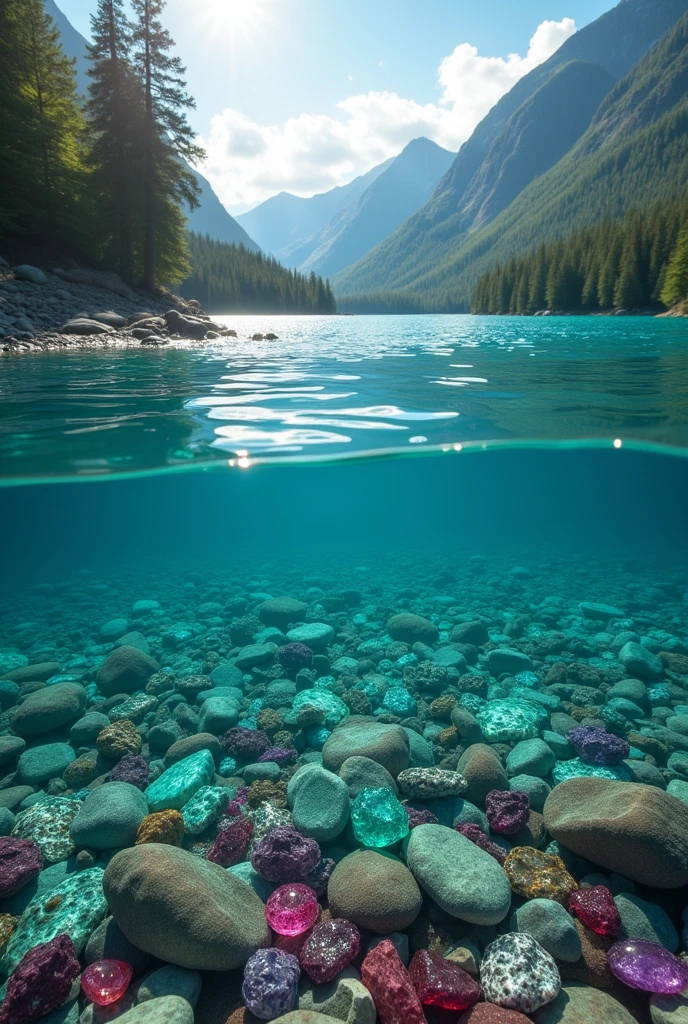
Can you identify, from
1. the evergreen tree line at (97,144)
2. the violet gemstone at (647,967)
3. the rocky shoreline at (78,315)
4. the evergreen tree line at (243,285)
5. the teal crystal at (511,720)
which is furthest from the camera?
the evergreen tree line at (243,285)

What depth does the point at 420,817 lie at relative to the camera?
9.25 feet

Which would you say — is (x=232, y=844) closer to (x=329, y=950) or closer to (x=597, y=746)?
(x=329, y=950)

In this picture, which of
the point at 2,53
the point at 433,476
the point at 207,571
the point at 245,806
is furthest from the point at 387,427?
the point at 2,53

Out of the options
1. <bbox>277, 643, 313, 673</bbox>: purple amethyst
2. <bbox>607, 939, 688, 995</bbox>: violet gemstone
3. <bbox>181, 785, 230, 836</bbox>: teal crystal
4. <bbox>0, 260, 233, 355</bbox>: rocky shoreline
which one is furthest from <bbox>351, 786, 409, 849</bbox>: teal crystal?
<bbox>0, 260, 233, 355</bbox>: rocky shoreline

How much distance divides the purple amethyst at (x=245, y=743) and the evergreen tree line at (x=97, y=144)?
85.9 ft

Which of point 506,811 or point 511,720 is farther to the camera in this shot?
point 511,720

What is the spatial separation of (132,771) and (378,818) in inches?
71.0

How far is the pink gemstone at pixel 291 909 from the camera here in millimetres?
2203

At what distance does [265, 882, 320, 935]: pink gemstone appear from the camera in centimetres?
220

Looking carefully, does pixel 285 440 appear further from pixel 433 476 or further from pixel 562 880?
pixel 562 880

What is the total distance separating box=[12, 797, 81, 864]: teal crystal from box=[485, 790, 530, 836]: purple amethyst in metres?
2.48

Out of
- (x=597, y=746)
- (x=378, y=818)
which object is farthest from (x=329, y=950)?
(x=597, y=746)

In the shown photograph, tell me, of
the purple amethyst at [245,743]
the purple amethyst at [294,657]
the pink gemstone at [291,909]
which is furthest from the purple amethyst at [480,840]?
the purple amethyst at [294,657]

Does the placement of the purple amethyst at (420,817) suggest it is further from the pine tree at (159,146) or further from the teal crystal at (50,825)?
the pine tree at (159,146)
